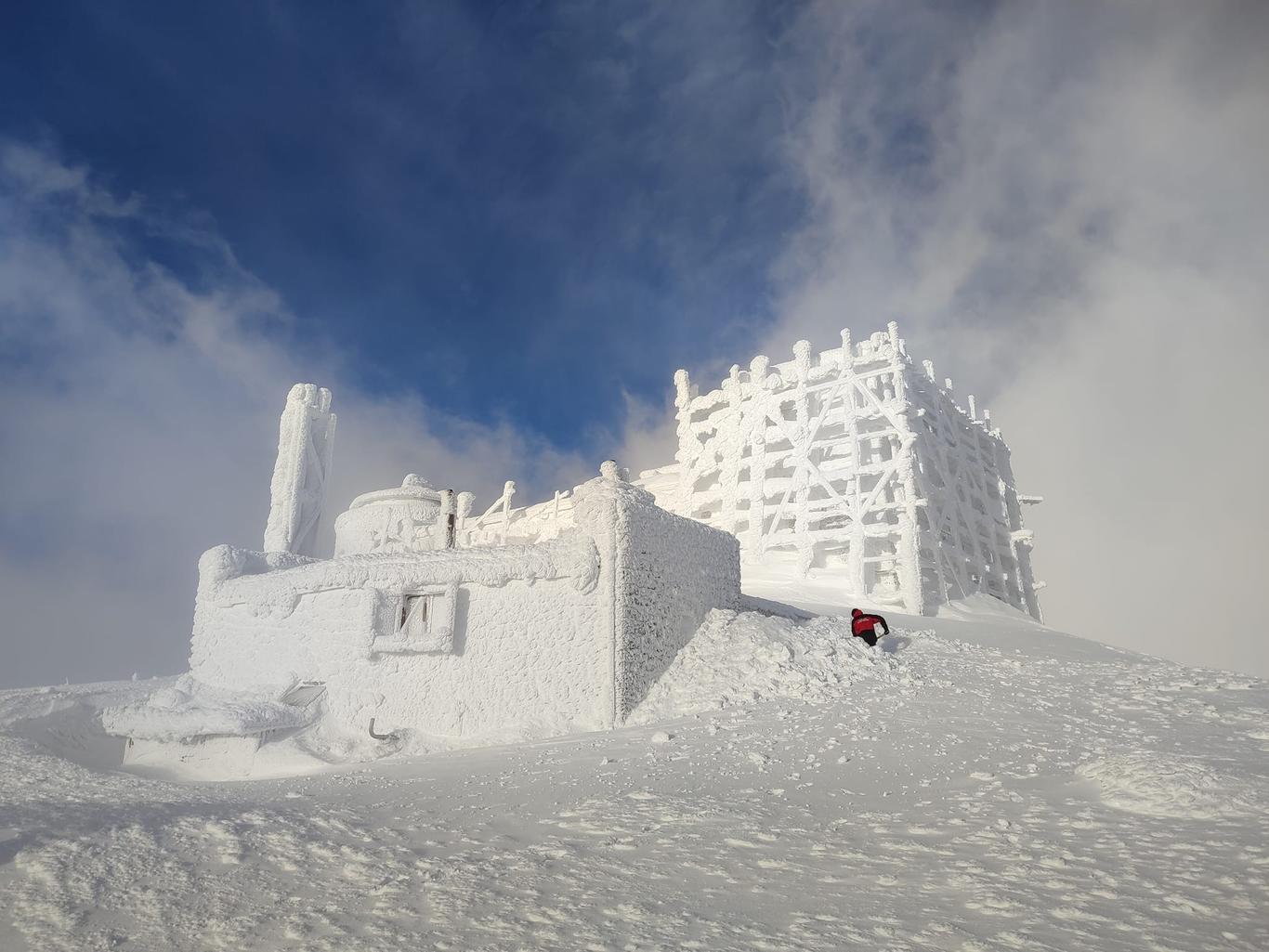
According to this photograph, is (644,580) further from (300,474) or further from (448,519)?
(300,474)

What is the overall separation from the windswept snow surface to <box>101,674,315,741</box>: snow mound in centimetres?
357

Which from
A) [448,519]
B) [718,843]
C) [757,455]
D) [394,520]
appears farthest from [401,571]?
[757,455]

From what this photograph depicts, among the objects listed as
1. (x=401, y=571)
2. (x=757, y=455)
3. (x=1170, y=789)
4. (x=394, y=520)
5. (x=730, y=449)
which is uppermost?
(x=730, y=449)

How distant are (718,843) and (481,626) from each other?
9.69 metres

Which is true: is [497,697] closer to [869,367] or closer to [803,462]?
[803,462]

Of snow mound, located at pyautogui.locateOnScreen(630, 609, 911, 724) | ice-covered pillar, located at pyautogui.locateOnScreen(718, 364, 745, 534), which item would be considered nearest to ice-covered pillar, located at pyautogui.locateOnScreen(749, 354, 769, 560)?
ice-covered pillar, located at pyautogui.locateOnScreen(718, 364, 745, 534)

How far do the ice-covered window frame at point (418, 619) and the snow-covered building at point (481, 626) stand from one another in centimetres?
3

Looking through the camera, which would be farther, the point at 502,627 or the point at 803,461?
the point at 803,461

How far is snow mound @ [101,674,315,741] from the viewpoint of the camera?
14734 millimetres

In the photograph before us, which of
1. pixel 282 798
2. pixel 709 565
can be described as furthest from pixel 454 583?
pixel 282 798

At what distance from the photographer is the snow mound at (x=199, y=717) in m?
14.7

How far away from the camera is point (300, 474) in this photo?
90.1 ft

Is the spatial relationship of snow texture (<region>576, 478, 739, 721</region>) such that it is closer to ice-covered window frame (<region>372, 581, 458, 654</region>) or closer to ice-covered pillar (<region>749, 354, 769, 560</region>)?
ice-covered window frame (<region>372, 581, 458, 654</region>)

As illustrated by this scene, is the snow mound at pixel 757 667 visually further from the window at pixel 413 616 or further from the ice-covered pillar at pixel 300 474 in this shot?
the ice-covered pillar at pixel 300 474
